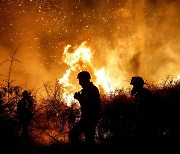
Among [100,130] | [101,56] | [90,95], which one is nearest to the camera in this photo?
[90,95]

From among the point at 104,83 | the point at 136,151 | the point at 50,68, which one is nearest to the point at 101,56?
the point at 50,68

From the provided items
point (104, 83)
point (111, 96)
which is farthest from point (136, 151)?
point (104, 83)

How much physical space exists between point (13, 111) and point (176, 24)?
31045 millimetres

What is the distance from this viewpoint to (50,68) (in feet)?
107

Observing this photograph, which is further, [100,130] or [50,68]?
[50,68]

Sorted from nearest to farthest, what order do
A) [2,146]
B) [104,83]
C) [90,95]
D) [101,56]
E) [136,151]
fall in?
[2,146], [90,95], [136,151], [104,83], [101,56]

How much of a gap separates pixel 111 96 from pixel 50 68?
2211 centimetres

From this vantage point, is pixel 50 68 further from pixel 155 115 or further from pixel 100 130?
pixel 155 115

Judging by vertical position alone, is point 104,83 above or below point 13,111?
above

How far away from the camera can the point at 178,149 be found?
6281 mm

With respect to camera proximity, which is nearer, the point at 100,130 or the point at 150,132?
the point at 150,132

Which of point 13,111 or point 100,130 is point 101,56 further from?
point 13,111

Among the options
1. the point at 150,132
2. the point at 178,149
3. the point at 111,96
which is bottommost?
the point at 178,149

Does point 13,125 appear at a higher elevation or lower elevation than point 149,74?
lower
